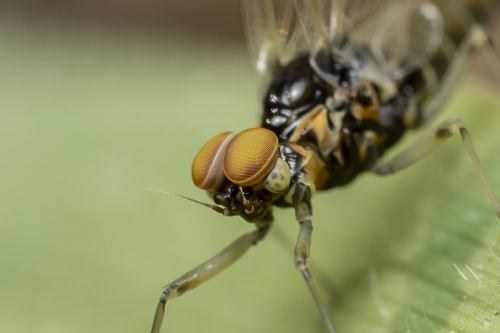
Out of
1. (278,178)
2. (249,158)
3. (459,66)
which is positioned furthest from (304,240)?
(459,66)

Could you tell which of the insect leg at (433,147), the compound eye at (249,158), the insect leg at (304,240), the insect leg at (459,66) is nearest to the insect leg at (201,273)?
the insect leg at (304,240)

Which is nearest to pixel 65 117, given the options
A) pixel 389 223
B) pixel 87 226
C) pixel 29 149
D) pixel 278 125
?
pixel 29 149

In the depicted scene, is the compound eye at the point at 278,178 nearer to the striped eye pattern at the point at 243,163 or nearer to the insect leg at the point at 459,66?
the striped eye pattern at the point at 243,163

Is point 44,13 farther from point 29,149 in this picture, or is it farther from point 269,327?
point 269,327

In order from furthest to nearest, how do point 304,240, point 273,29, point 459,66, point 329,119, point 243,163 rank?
1. point 459,66
2. point 273,29
3. point 329,119
4. point 304,240
5. point 243,163

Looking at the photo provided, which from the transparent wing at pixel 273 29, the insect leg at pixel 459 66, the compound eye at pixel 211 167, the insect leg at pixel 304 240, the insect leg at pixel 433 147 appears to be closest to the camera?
the insect leg at pixel 304 240

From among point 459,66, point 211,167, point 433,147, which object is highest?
point 211,167

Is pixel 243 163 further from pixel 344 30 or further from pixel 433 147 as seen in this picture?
pixel 344 30
